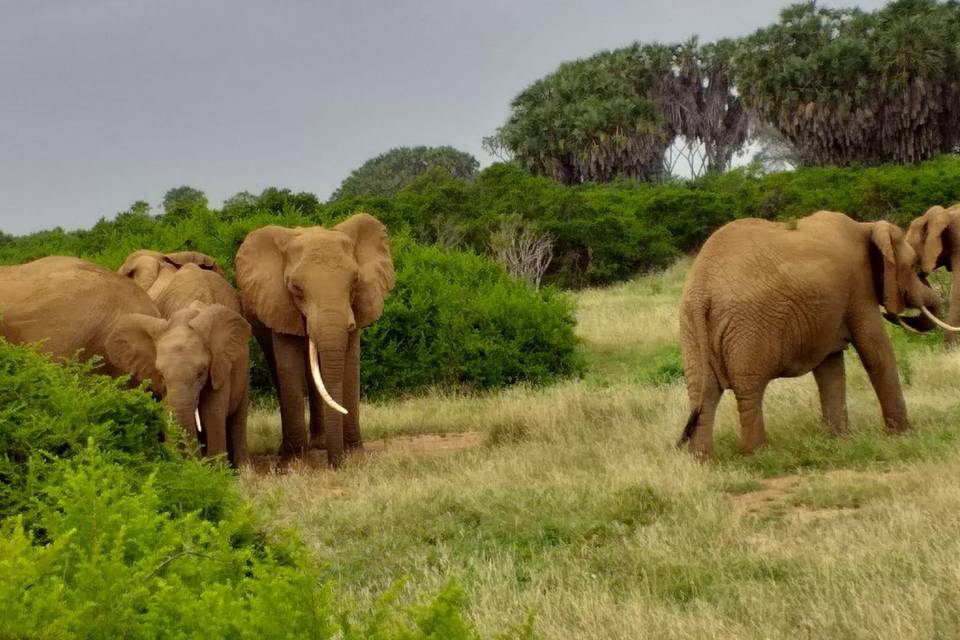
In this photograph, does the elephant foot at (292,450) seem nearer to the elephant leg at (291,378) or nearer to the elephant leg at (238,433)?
the elephant leg at (291,378)

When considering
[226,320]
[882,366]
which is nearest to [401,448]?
[226,320]

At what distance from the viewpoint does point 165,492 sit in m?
4.17

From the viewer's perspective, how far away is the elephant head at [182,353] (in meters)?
7.68

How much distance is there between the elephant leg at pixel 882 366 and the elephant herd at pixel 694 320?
0.01 meters

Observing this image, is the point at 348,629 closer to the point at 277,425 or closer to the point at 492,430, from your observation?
the point at 492,430

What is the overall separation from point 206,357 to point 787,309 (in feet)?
14.6

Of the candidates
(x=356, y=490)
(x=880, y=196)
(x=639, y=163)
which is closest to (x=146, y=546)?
(x=356, y=490)

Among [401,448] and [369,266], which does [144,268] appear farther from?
[401,448]

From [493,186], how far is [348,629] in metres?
29.9

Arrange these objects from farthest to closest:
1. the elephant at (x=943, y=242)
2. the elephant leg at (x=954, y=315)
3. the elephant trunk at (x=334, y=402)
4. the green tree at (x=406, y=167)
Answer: the green tree at (x=406, y=167)
the elephant leg at (x=954, y=315)
the elephant at (x=943, y=242)
the elephant trunk at (x=334, y=402)

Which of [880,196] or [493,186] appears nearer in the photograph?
[880,196]

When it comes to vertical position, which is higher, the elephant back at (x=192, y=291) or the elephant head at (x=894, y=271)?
the elephant back at (x=192, y=291)

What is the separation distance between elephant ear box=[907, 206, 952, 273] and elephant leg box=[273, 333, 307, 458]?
7.43 m

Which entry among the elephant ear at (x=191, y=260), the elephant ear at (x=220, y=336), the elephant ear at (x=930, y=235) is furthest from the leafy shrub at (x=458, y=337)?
the elephant ear at (x=220, y=336)
